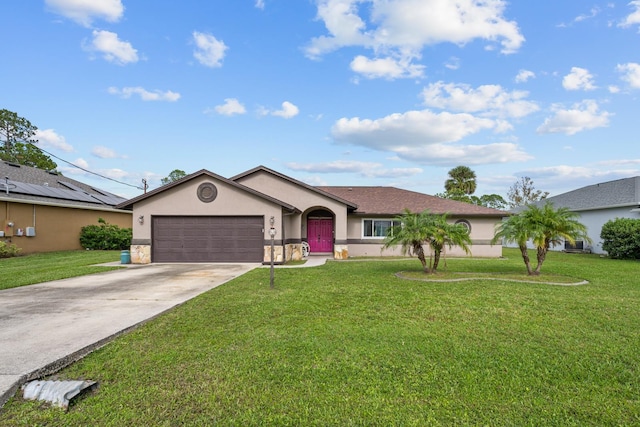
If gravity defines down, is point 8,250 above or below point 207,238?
below

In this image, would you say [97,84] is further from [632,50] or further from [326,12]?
[632,50]

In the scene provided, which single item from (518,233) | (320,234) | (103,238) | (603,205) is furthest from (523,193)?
(103,238)

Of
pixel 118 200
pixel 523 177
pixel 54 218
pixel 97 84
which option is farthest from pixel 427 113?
pixel 523 177

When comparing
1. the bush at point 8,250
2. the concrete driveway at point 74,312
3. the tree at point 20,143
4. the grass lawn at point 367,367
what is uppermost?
the tree at point 20,143

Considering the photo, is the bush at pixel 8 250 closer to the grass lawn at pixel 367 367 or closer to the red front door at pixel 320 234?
the red front door at pixel 320 234

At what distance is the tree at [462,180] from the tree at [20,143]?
43.5 metres

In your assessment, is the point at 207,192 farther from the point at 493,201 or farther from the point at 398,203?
the point at 493,201

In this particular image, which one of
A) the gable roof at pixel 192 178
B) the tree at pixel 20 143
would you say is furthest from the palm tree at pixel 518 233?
the tree at pixel 20 143

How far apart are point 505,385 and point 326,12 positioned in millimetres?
14652

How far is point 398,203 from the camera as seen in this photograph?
2008 cm

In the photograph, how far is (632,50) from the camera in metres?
13.5

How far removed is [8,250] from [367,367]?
20.7m

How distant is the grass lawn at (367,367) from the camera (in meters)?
3.13

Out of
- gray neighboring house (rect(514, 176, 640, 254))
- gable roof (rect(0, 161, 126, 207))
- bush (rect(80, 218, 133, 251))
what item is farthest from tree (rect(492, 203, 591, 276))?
gable roof (rect(0, 161, 126, 207))
